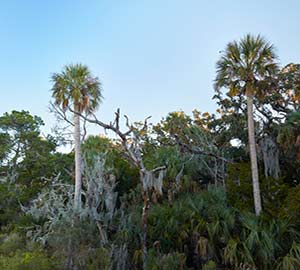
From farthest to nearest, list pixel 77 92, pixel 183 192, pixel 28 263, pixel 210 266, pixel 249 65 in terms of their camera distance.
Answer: pixel 77 92 < pixel 183 192 < pixel 249 65 < pixel 210 266 < pixel 28 263

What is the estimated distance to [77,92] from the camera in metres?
18.9

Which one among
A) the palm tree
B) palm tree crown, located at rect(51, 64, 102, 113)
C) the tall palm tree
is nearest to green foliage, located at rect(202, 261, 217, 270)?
the tall palm tree

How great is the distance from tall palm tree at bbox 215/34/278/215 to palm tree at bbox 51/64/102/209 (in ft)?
22.1

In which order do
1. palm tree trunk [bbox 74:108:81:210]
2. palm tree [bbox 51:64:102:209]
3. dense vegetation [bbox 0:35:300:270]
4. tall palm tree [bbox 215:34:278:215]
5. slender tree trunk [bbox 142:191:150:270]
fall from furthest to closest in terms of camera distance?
1. palm tree [bbox 51:64:102:209]
2. palm tree trunk [bbox 74:108:81:210]
3. tall palm tree [bbox 215:34:278:215]
4. slender tree trunk [bbox 142:191:150:270]
5. dense vegetation [bbox 0:35:300:270]

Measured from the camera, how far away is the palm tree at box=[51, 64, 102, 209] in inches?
749

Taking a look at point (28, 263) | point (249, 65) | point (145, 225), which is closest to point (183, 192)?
point (145, 225)

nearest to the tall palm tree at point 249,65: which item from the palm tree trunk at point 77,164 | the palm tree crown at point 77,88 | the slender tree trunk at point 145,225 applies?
the slender tree trunk at point 145,225

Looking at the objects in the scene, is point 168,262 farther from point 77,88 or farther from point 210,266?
point 77,88

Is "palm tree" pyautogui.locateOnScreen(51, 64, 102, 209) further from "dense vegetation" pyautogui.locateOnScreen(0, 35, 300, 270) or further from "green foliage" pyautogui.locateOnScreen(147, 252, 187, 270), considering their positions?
"green foliage" pyautogui.locateOnScreen(147, 252, 187, 270)

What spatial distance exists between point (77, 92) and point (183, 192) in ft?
23.2

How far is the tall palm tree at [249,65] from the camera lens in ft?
51.6

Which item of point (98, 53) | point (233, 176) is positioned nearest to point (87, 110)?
point (98, 53)

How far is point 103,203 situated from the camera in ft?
59.1

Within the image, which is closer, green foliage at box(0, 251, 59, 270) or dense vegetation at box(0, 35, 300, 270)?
green foliage at box(0, 251, 59, 270)
